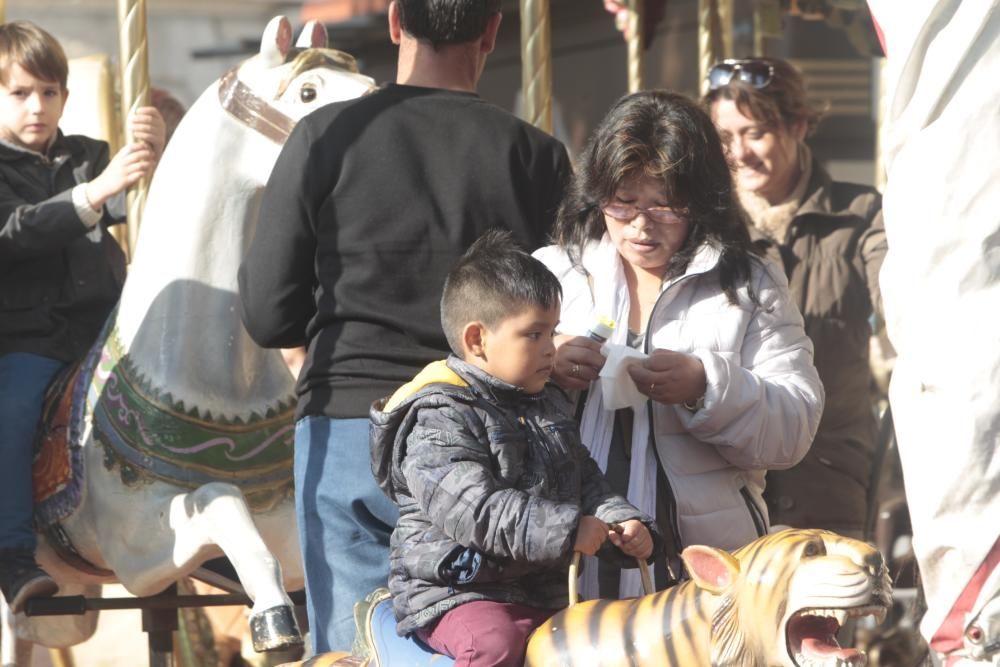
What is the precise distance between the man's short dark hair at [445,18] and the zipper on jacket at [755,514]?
1.02 meters

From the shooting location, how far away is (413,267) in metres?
3.06

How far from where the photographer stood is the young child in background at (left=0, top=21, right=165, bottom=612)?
4.38 metres

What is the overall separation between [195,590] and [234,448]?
2.20 metres

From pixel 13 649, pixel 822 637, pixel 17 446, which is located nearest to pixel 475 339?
pixel 822 637

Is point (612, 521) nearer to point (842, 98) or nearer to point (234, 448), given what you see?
point (234, 448)

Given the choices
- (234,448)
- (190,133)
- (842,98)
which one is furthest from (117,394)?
(842,98)

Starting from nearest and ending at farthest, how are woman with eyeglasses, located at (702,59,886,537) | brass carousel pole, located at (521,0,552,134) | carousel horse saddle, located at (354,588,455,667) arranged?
carousel horse saddle, located at (354,588,455,667), woman with eyeglasses, located at (702,59,886,537), brass carousel pole, located at (521,0,552,134)

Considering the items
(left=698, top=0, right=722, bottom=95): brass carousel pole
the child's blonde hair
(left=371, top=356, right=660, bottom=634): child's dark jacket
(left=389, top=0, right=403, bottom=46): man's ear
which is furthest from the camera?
(left=698, top=0, right=722, bottom=95): brass carousel pole

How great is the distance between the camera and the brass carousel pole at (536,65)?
5055mm

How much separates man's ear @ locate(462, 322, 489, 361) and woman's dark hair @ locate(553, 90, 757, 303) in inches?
14.6

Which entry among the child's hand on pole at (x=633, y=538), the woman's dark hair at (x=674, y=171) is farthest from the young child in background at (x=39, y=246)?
the child's hand on pole at (x=633, y=538)

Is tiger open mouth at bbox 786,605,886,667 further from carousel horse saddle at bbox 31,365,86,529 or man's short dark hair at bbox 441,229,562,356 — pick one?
carousel horse saddle at bbox 31,365,86,529

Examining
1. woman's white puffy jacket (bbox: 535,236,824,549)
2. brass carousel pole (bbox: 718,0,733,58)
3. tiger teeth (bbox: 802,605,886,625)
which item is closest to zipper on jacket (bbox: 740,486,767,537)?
woman's white puffy jacket (bbox: 535,236,824,549)

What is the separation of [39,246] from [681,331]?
2.17 m
